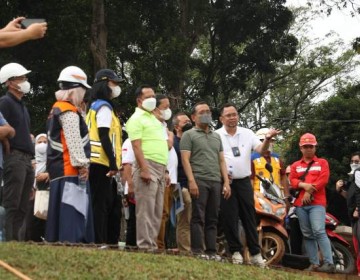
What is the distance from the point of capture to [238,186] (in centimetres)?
927

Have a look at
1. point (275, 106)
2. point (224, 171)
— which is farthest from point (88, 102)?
point (275, 106)

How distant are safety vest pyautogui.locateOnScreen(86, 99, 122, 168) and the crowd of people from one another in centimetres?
1

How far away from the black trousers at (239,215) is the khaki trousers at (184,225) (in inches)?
16.3

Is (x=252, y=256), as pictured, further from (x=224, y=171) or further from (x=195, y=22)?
(x=195, y=22)

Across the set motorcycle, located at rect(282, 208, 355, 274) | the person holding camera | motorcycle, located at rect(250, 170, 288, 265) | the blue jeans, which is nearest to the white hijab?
motorcycle, located at rect(250, 170, 288, 265)

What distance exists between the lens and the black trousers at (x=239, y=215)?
29.9 ft

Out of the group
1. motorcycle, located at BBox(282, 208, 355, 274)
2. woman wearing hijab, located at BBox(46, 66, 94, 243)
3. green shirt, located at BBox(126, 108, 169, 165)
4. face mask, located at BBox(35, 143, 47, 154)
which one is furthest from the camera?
motorcycle, located at BBox(282, 208, 355, 274)

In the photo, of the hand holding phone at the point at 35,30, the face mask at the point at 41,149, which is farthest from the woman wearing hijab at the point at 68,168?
the face mask at the point at 41,149

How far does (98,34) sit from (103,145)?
14499 mm

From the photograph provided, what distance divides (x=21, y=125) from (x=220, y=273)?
2.55m

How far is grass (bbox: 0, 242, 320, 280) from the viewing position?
19.3ft

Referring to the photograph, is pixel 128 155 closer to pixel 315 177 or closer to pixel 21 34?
pixel 21 34

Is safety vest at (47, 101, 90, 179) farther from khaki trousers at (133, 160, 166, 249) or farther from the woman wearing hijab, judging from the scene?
khaki trousers at (133, 160, 166, 249)

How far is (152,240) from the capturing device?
8.02m
